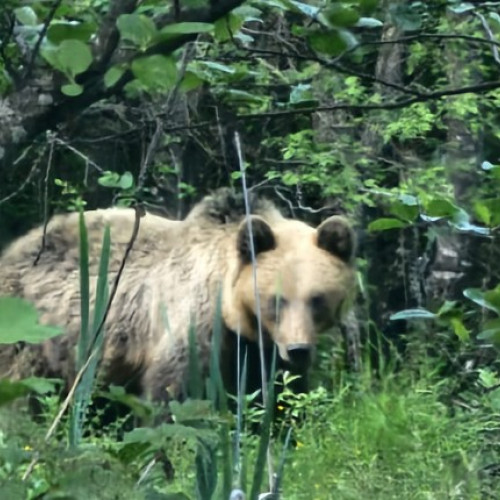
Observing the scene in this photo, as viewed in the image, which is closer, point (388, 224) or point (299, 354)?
point (388, 224)

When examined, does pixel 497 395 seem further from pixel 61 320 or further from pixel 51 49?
pixel 61 320

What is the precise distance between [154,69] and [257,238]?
4802 mm

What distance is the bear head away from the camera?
259 inches

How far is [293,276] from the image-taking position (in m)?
6.70

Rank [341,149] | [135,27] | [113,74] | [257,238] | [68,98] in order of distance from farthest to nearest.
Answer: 1. [341,149]
2. [257,238]
3. [68,98]
4. [113,74]
5. [135,27]

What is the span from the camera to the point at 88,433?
5863mm

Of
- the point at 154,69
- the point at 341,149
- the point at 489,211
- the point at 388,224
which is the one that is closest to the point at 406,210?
the point at 388,224

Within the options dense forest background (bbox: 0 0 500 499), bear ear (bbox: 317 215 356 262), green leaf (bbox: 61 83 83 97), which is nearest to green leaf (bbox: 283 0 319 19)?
dense forest background (bbox: 0 0 500 499)

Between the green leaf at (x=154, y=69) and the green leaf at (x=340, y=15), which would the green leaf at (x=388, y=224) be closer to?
the green leaf at (x=340, y=15)

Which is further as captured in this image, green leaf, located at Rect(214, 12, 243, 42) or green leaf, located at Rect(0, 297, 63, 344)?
green leaf, located at Rect(214, 12, 243, 42)

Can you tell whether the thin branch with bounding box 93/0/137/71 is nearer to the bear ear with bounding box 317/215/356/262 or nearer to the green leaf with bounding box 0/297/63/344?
the green leaf with bounding box 0/297/63/344

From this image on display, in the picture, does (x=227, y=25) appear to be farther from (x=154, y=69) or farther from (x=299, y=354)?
(x=299, y=354)

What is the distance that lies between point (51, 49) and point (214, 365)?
77 centimetres

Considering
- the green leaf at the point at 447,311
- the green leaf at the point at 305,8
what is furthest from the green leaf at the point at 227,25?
the green leaf at the point at 447,311
